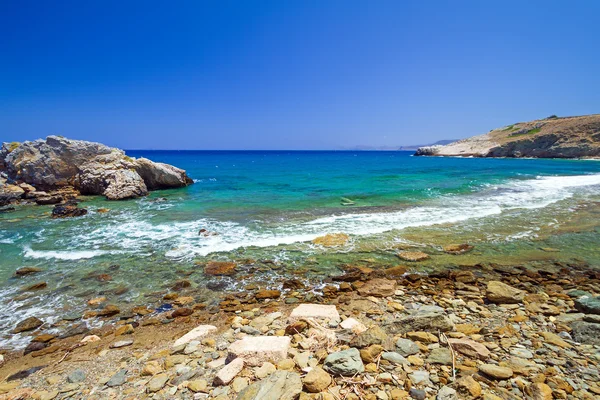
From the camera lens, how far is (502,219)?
46.5ft

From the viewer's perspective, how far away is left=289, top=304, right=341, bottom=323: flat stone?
577 cm

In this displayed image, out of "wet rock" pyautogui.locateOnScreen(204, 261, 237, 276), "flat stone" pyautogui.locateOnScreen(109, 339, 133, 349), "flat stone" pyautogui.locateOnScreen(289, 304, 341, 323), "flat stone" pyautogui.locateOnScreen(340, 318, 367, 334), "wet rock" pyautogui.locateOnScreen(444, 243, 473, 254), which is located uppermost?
"flat stone" pyautogui.locateOnScreen(340, 318, 367, 334)

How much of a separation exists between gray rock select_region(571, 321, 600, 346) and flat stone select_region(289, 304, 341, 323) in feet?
13.1

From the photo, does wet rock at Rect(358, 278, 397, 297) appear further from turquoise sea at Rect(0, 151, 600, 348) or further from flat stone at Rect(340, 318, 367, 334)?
flat stone at Rect(340, 318, 367, 334)

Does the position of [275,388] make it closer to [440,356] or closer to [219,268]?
[440,356]

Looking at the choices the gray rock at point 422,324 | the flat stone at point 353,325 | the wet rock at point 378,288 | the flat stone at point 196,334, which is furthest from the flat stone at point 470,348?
the flat stone at point 196,334

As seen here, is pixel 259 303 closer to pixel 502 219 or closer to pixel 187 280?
pixel 187 280

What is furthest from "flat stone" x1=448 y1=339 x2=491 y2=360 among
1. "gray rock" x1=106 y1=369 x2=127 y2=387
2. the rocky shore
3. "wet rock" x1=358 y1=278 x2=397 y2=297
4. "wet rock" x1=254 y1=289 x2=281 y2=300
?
"gray rock" x1=106 y1=369 x2=127 y2=387

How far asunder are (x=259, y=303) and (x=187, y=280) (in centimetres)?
261

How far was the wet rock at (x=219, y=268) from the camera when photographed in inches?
342

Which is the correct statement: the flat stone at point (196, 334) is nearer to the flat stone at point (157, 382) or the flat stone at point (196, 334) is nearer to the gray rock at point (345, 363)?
the flat stone at point (157, 382)

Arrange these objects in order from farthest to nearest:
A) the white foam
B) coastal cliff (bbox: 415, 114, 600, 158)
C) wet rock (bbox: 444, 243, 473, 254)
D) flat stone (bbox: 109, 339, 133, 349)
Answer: coastal cliff (bbox: 415, 114, 600, 158) < the white foam < wet rock (bbox: 444, 243, 473, 254) < flat stone (bbox: 109, 339, 133, 349)

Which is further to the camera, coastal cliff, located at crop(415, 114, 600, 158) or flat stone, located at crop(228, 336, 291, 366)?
coastal cliff, located at crop(415, 114, 600, 158)

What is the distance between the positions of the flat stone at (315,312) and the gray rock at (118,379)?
115 inches
